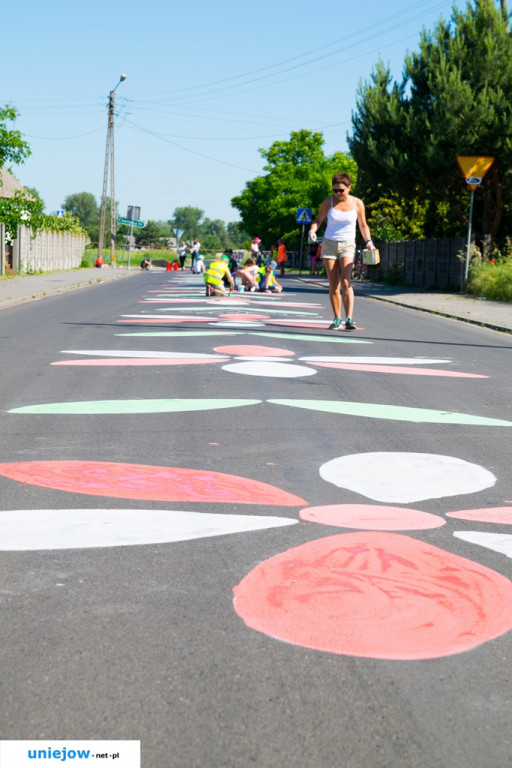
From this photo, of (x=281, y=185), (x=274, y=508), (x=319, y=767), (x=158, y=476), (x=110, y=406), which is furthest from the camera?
(x=281, y=185)

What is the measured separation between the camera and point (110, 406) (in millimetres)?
6973

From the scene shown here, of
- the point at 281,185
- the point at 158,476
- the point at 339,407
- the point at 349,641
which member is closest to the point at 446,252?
the point at 339,407

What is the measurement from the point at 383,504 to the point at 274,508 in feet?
1.66

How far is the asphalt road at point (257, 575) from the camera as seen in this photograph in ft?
7.75

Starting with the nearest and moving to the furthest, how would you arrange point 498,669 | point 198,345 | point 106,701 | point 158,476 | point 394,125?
point 106,701, point 498,669, point 158,476, point 198,345, point 394,125

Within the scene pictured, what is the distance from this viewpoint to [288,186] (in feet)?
249

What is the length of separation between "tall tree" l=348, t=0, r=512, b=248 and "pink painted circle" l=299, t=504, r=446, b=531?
72.4 ft

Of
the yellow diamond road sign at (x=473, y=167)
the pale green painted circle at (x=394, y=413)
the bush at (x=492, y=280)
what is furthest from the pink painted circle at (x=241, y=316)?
the pale green painted circle at (x=394, y=413)

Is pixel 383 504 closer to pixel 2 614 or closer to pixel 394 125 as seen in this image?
pixel 2 614

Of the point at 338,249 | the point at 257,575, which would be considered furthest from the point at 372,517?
the point at 338,249

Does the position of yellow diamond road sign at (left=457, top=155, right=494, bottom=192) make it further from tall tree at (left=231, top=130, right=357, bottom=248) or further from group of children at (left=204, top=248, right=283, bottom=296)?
tall tree at (left=231, top=130, right=357, bottom=248)

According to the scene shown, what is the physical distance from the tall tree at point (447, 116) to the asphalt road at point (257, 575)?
18871 mm

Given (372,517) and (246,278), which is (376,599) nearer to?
(372,517)

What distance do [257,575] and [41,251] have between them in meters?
41.0
